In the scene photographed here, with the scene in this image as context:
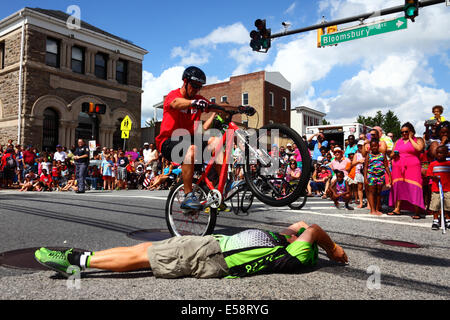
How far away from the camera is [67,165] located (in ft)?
50.3

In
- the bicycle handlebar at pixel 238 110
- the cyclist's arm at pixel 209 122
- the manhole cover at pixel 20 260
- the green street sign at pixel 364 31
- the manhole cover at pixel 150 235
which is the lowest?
the manhole cover at pixel 20 260

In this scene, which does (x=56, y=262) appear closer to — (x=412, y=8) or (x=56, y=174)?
(x=412, y=8)

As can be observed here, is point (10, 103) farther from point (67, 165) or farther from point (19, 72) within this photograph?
point (67, 165)

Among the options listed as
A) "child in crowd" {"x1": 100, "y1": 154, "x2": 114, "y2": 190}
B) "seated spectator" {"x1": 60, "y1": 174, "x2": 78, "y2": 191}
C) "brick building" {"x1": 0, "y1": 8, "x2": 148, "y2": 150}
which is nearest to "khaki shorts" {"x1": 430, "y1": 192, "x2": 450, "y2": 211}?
"child in crowd" {"x1": 100, "y1": 154, "x2": 114, "y2": 190}

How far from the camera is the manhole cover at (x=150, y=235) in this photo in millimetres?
4486

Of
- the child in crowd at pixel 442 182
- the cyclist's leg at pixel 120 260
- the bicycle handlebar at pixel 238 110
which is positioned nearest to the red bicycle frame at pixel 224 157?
the bicycle handlebar at pixel 238 110

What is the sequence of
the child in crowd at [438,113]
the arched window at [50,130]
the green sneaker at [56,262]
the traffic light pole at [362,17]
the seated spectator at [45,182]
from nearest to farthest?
the green sneaker at [56,262] → the child in crowd at [438,113] → the traffic light pole at [362,17] → the seated spectator at [45,182] → the arched window at [50,130]

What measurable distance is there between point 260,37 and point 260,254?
10889mm

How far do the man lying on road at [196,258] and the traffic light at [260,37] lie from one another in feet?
34.7

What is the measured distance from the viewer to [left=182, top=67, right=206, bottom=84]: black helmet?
4.22 metres

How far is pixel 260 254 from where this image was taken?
3000mm

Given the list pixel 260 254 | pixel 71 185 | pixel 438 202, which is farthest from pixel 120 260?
pixel 71 185

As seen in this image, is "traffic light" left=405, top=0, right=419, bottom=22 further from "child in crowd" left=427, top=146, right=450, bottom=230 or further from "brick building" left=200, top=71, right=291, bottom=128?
"brick building" left=200, top=71, right=291, bottom=128

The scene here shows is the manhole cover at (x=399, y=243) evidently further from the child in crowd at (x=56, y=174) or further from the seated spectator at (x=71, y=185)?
the child in crowd at (x=56, y=174)
